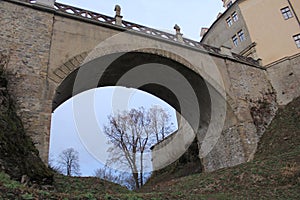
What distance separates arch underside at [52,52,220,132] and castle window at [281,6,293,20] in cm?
1096

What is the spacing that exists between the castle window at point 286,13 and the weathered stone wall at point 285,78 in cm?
413

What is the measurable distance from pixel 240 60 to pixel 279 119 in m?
4.52

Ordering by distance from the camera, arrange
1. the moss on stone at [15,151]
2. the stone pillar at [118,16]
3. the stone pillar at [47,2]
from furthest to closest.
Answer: the stone pillar at [118,16] < the stone pillar at [47,2] < the moss on stone at [15,151]

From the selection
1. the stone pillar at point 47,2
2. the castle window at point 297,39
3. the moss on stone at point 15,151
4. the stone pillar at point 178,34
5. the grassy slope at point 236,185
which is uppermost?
the castle window at point 297,39

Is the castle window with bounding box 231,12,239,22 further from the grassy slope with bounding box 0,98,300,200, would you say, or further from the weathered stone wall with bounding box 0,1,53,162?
the weathered stone wall with bounding box 0,1,53,162

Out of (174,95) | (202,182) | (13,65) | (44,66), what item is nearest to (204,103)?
(174,95)

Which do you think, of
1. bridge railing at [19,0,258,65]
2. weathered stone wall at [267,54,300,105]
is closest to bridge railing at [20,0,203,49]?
bridge railing at [19,0,258,65]

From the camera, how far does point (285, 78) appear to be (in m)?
18.3

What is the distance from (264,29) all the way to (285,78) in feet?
16.7

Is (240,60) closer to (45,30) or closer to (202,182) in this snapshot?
(202,182)

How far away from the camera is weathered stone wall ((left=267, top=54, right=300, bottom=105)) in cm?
1769

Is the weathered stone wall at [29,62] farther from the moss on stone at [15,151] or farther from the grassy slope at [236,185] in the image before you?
the grassy slope at [236,185]

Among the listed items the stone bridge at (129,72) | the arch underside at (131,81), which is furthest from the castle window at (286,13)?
the arch underside at (131,81)

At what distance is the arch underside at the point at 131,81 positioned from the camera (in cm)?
1241
